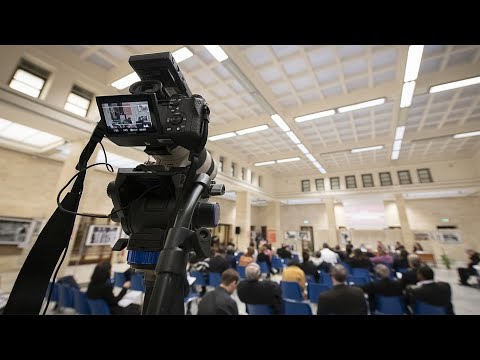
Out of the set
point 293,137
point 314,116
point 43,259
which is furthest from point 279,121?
point 43,259

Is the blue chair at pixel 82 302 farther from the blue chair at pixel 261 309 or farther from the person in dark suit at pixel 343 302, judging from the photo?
the person in dark suit at pixel 343 302

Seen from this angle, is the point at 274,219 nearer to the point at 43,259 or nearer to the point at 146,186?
the point at 146,186

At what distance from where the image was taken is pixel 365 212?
1323 cm

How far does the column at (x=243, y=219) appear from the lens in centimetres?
1174

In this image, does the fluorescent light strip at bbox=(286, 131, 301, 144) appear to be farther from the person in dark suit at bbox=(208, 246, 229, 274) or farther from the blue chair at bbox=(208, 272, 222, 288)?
the blue chair at bbox=(208, 272, 222, 288)

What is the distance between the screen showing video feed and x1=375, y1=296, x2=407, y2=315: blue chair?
4079mm

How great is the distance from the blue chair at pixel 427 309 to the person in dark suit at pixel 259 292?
191cm

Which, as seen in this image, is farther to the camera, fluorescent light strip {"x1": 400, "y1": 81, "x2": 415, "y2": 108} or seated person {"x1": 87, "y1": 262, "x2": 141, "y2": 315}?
fluorescent light strip {"x1": 400, "y1": 81, "x2": 415, "y2": 108}

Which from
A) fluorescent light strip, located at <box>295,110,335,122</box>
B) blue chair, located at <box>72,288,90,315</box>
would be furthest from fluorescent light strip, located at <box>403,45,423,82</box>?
blue chair, located at <box>72,288,90,315</box>

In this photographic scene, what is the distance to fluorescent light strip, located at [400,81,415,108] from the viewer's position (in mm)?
5754

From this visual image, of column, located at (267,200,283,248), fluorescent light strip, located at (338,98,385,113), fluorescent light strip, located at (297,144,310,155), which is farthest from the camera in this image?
column, located at (267,200,283,248)

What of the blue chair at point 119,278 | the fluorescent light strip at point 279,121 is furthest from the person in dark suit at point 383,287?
the fluorescent light strip at point 279,121
